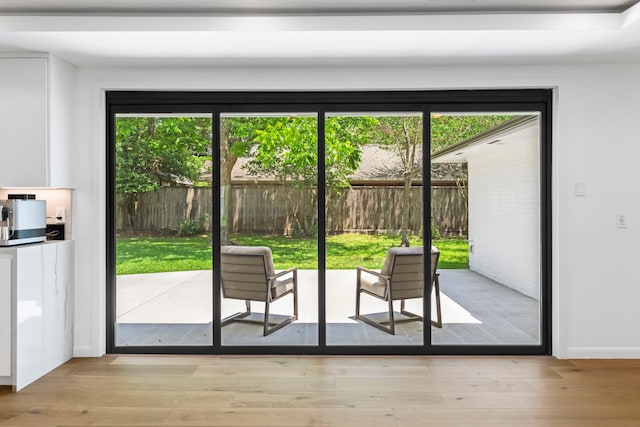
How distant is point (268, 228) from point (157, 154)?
116cm

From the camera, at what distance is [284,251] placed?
4.22m

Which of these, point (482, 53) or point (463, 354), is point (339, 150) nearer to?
point (482, 53)

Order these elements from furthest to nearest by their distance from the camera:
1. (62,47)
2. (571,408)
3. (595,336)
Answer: (595,336)
(62,47)
(571,408)

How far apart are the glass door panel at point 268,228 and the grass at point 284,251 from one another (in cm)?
1

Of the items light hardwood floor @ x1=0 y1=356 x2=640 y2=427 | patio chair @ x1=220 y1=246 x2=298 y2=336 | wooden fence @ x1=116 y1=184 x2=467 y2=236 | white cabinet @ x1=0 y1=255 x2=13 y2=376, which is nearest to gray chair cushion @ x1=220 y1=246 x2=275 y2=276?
patio chair @ x1=220 y1=246 x2=298 y2=336

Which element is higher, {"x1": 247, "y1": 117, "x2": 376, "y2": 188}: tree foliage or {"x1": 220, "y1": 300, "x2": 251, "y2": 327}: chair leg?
{"x1": 247, "y1": 117, "x2": 376, "y2": 188}: tree foliage

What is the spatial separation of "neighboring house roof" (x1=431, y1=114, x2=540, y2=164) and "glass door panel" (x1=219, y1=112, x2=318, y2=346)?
3.69 ft

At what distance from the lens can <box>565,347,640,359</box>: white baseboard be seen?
4004 mm

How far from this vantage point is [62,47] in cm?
357

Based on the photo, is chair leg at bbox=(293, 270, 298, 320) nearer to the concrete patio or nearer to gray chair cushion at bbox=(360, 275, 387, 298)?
the concrete patio

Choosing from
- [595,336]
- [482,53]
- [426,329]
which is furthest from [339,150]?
[595,336]

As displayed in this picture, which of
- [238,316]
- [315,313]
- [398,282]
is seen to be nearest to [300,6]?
[398,282]

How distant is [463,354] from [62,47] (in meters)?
4.01

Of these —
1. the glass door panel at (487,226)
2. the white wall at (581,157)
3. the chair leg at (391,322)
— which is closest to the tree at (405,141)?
the glass door panel at (487,226)
